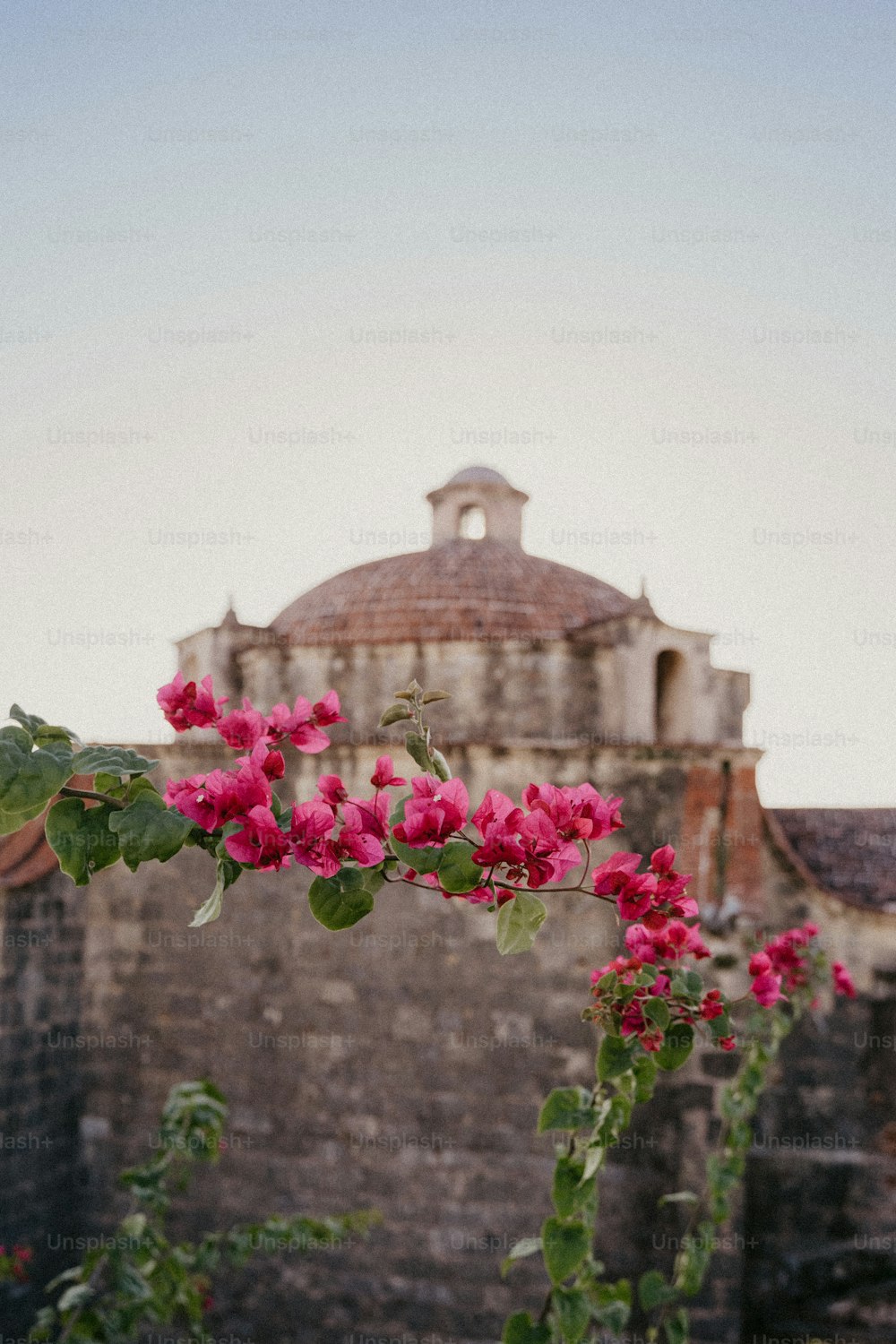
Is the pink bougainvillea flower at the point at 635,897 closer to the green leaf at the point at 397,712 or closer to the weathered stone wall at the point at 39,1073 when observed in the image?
the green leaf at the point at 397,712

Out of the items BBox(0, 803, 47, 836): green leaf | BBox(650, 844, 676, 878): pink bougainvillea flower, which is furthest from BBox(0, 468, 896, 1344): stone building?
BBox(0, 803, 47, 836): green leaf

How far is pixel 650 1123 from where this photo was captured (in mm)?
7934

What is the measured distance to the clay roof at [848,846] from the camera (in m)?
9.74

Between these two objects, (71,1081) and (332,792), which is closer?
(332,792)

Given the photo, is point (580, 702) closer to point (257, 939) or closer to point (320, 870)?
point (257, 939)

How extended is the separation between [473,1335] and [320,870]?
7.80m

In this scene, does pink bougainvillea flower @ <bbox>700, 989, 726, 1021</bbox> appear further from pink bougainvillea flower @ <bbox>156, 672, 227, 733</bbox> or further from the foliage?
the foliage

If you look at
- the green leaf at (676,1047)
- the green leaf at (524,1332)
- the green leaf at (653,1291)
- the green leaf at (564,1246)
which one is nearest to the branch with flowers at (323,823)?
the green leaf at (676,1047)

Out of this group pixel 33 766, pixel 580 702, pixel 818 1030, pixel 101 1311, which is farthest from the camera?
pixel 580 702

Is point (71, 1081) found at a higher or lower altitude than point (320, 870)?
lower

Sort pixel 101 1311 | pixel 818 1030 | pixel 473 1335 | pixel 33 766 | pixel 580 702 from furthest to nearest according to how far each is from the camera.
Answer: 1. pixel 580 702
2. pixel 818 1030
3. pixel 473 1335
4. pixel 101 1311
5. pixel 33 766

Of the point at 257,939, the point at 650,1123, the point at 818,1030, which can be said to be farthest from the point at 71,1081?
the point at 818,1030

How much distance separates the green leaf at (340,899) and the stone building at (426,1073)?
6.53 m

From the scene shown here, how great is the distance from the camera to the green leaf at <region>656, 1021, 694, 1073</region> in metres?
2.72
